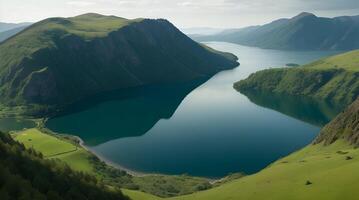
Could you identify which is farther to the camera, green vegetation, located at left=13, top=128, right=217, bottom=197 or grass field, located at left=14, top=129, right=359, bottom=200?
green vegetation, located at left=13, top=128, right=217, bottom=197

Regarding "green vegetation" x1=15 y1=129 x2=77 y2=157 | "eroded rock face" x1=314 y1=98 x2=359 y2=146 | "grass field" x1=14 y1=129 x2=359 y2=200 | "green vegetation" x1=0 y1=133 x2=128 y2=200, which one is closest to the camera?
"green vegetation" x1=0 y1=133 x2=128 y2=200

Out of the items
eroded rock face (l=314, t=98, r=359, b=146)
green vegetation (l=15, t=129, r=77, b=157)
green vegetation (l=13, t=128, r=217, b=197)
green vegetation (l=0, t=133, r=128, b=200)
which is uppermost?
green vegetation (l=0, t=133, r=128, b=200)

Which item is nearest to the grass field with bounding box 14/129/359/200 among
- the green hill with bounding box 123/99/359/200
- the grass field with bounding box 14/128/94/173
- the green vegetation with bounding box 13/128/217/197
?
the green hill with bounding box 123/99/359/200

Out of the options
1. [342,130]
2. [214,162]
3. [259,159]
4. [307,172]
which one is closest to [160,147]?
[214,162]

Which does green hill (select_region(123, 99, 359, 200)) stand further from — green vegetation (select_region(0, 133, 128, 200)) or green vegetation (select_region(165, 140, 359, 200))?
green vegetation (select_region(0, 133, 128, 200))

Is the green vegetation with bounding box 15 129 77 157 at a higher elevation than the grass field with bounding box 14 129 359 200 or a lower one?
lower

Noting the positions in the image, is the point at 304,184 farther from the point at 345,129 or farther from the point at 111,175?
the point at 111,175

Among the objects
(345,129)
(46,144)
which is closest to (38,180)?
(345,129)
